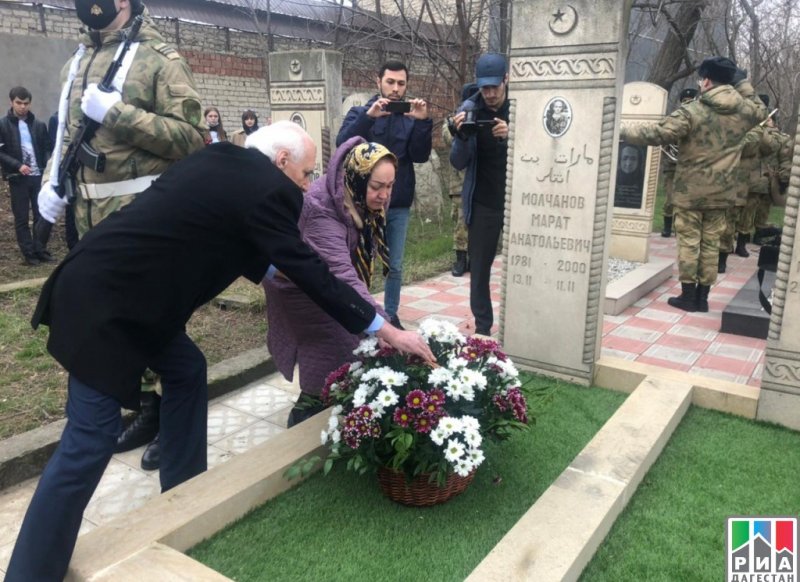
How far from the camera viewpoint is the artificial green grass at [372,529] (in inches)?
88.2

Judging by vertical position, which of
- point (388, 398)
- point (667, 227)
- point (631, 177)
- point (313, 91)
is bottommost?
point (667, 227)

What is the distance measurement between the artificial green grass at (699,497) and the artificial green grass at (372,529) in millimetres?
377

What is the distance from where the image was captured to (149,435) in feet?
11.2

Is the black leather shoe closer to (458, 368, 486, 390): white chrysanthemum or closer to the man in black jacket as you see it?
(458, 368, 486, 390): white chrysanthemum

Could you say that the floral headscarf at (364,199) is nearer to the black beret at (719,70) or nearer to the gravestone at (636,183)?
the black beret at (719,70)

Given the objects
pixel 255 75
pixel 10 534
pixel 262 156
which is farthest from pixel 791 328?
pixel 255 75

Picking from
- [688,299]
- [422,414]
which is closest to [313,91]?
[688,299]

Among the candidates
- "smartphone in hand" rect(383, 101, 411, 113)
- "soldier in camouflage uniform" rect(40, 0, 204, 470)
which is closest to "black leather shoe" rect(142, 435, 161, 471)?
"soldier in camouflage uniform" rect(40, 0, 204, 470)

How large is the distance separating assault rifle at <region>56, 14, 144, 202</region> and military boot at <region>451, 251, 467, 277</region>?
456 cm

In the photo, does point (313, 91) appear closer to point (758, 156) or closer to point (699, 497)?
point (699, 497)

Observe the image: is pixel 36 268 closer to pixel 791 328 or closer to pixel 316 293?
pixel 316 293

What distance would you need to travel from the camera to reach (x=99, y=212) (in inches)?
128

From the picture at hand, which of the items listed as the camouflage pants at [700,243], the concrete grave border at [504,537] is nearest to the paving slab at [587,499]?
the concrete grave border at [504,537]

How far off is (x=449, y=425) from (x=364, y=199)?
3.86 feet
